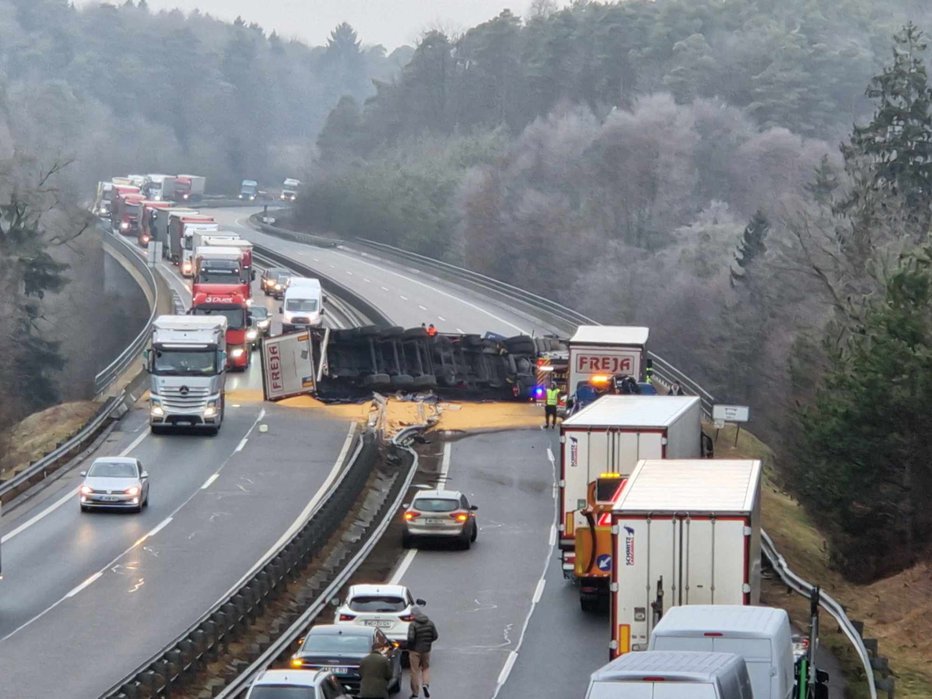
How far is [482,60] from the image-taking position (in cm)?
18462

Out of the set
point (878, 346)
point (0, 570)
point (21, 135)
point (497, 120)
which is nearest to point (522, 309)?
point (878, 346)

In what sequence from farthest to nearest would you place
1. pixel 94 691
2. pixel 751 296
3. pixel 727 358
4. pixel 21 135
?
1. pixel 21 135
2. pixel 751 296
3. pixel 727 358
4. pixel 94 691

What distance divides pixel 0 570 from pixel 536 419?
89.2ft

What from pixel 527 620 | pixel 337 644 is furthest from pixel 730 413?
→ pixel 337 644

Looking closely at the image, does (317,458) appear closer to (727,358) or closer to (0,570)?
(0,570)

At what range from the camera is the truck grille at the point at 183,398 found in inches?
1982

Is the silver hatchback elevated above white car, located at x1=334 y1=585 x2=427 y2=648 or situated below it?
below

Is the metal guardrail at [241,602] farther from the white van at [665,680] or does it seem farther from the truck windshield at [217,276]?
the truck windshield at [217,276]

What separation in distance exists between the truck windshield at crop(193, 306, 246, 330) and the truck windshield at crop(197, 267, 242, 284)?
6.09 m

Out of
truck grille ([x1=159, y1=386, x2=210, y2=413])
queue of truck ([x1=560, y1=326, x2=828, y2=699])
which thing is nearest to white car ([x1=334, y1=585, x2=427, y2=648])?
queue of truck ([x1=560, y1=326, x2=828, y2=699])

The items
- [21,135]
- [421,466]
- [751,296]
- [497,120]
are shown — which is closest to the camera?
[421,466]

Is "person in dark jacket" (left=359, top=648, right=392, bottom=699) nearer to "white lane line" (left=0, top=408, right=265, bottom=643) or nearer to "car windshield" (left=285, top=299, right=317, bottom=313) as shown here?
"white lane line" (left=0, top=408, right=265, bottom=643)

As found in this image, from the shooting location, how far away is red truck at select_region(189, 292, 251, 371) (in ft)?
204

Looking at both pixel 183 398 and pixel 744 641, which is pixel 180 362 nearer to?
pixel 183 398
